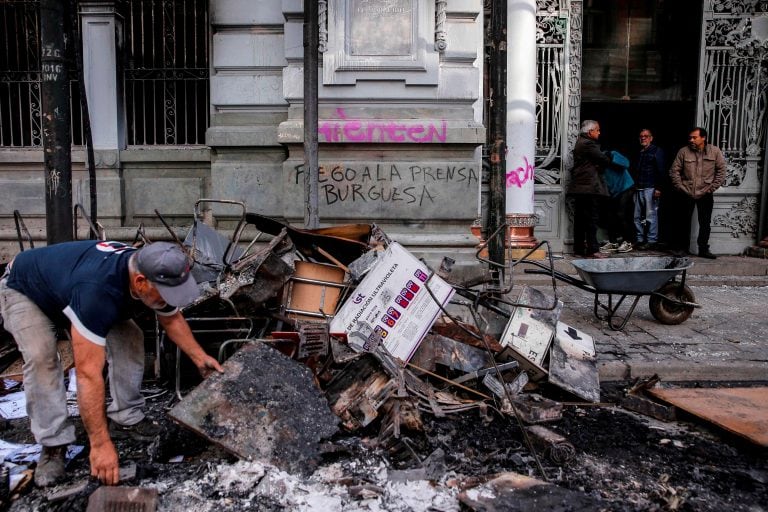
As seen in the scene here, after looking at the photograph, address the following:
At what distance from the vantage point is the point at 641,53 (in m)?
10.3

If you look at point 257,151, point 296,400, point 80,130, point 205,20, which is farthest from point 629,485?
point 80,130

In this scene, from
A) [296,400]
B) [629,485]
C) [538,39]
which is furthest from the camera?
[538,39]

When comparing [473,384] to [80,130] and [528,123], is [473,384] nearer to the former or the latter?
[528,123]

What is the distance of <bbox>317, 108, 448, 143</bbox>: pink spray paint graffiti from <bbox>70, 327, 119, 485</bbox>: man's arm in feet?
14.9

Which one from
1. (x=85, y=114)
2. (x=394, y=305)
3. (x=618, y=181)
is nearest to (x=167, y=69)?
(x=85, y=114)

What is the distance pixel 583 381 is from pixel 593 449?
94 centimetres

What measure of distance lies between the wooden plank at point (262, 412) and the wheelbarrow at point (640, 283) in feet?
9.56

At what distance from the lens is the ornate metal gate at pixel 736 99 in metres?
9.55

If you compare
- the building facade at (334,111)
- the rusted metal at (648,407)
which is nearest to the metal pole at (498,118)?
the building facade at (334,111)

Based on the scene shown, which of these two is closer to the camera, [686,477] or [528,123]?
[686,477]

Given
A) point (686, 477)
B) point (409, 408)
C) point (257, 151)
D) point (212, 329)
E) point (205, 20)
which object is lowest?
point (686, 477)

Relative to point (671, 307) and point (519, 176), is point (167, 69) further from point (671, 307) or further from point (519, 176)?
point (671, 307)

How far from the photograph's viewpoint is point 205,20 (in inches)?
315

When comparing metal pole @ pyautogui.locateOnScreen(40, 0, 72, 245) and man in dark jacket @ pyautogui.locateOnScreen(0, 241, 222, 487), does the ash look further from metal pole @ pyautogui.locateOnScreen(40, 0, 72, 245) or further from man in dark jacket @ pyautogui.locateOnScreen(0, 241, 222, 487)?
metal pole @ pyautogui.locateOnScreen(40, 0, 72, 245)
